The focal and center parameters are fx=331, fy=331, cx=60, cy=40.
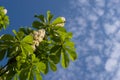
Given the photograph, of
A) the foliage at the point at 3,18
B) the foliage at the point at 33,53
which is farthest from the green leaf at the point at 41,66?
the foliage at the point at 3,18

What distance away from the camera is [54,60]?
6.27 meters

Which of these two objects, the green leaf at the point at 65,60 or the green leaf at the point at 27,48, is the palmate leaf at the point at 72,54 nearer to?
the green leaf at the point at 65,60

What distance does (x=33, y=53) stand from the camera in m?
6.21

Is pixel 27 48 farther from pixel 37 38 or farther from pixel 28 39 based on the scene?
pixel 37 38

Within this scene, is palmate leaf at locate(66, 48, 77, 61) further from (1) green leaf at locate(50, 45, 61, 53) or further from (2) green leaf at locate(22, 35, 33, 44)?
(2) green leaf at locate(22, 35, 33, 44)

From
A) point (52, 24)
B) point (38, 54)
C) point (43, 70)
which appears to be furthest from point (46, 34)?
point (43, 70)

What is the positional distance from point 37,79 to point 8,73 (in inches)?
21.4

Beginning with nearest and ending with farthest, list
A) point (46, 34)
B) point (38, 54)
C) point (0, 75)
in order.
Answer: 1. point (0, 75)
2. point (38, 54)
3. point (46, 34)

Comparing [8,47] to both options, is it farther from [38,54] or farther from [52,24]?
[52,24]

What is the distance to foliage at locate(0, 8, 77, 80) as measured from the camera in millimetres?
5938

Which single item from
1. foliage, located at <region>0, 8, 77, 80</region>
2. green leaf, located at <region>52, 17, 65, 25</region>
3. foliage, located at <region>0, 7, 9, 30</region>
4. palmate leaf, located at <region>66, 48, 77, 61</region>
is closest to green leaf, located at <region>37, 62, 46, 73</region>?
foliage, located at <region>0, 8, 77, 80</region>

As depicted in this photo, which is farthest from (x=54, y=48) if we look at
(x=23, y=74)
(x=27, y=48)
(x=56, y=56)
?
(x=23, y=74)

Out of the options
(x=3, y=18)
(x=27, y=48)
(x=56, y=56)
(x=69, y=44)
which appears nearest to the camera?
(x=27, y=48)

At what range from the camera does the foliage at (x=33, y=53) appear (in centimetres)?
594
